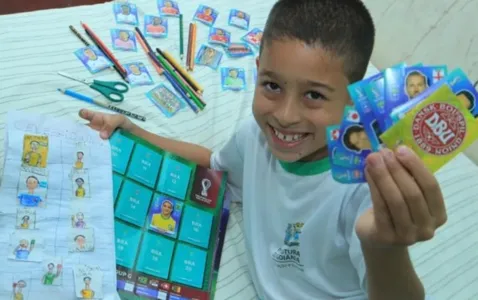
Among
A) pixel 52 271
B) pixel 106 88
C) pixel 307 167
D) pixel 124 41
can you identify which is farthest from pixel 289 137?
pixel 124 41

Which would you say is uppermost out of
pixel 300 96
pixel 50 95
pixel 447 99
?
pixel 447 99

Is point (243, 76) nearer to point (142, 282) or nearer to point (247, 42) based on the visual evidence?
point (247, 42)

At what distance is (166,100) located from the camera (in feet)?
4.00

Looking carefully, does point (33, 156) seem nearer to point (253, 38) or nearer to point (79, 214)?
point (79, 214)

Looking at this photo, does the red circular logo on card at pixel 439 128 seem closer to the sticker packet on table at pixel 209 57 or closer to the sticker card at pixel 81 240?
the sticker card at pixel 81 240

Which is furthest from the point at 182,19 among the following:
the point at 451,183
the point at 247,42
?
the point at 451,183

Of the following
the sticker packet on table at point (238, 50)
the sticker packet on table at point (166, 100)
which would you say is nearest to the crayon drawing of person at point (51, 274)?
the sticker packet on table at point (166, 100)

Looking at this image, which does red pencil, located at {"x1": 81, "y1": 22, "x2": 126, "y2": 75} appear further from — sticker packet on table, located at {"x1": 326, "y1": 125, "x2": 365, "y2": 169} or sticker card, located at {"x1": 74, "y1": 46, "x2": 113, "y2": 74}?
sticker packet on table, located at {"x1": 326, "y1": 125, "x2": 365, "y2": 169}

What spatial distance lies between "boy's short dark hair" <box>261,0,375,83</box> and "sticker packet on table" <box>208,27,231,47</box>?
0.53m

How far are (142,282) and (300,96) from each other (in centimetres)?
39

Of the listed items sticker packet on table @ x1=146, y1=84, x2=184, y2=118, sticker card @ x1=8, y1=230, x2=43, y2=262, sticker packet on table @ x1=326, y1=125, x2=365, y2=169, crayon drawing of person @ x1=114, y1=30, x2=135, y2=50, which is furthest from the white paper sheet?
sticker packet on table @ x1=326, y1=125, x2=365, y2=169

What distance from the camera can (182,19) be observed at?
1375 millimetres

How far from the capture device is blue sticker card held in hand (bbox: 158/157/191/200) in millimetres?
1046

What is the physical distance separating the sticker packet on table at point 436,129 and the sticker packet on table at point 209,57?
758mm
